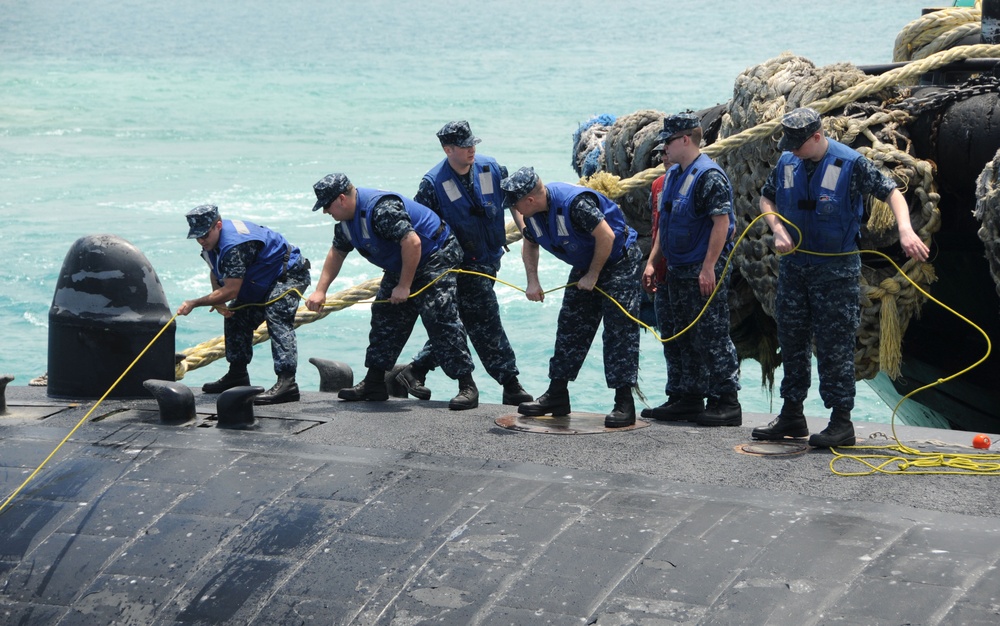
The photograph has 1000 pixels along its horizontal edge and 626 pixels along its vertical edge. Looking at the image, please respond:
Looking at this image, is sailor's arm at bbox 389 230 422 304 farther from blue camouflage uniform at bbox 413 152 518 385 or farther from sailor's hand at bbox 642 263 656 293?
sailor's hand at bbox 642 263 656 293

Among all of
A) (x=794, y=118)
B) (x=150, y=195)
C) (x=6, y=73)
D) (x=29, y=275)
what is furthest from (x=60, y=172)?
(x=794, y=118)

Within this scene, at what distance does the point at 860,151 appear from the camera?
7781 millimetres

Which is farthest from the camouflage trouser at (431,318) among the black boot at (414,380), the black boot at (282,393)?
the black boot at (414,380)

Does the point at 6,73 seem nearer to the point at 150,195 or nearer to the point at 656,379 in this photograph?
the point at 150,195

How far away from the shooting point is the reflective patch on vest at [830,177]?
6.28m

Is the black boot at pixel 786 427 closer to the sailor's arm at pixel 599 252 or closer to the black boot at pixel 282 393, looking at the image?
the sailor's arm at pixel 599 252

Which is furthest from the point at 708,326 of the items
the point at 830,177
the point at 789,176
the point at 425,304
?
the point at 425,304

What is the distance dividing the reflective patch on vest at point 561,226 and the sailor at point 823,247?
1.12 m

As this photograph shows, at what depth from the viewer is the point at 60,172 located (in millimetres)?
29672

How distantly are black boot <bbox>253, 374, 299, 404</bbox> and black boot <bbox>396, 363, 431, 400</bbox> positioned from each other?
0.89m

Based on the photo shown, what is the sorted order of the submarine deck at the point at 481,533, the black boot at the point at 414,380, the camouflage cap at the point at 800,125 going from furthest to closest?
the black boot at the point at 414,380, the camouflage cap at the point at 800,125, the submarine deck at the point at 481,533

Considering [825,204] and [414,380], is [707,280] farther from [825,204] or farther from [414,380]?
[414,380]

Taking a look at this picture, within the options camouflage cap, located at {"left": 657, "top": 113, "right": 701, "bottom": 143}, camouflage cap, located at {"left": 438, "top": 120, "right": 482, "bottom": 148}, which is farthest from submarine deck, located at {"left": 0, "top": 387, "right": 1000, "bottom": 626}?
camouflage cap, located at {"left": 438, "top": 120, "right": 482, "bottom": 148}

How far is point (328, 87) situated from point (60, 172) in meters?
17.5
